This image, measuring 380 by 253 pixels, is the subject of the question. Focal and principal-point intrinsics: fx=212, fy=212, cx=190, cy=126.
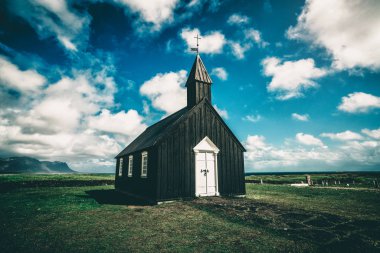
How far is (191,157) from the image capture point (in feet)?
48.7

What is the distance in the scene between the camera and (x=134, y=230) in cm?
757

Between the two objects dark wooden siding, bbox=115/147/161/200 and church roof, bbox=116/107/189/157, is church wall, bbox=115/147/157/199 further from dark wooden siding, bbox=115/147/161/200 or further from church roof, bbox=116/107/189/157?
church roof, bbox=116/107/189/157

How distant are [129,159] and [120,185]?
15.3 feet

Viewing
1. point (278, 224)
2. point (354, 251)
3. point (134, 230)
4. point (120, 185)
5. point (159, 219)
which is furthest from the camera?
point (120, 185)

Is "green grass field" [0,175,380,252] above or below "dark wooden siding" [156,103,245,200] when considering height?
below

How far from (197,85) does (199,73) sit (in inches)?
46.8

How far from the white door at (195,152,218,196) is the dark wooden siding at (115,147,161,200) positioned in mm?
3071

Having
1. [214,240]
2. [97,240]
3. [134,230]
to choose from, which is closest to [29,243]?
[97,240]

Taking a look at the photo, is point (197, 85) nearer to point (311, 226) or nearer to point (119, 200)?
point (119, 200)

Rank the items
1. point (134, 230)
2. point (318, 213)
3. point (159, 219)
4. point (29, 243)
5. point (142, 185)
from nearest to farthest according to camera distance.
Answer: point (29, 243) < point (134, 230) < point (159, 219) < point (318, 213) < point (142, 185)

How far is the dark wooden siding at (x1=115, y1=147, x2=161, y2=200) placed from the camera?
13.8 m

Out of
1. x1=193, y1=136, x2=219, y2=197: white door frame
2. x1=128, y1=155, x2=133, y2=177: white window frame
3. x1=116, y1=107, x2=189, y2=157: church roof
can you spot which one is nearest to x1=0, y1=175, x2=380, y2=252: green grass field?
x1=193, y1=136, x2=219, y2=197: white door frame

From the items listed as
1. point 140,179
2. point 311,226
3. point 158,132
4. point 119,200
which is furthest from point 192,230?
point 158,132

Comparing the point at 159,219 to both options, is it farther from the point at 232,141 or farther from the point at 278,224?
the point at 232,141
